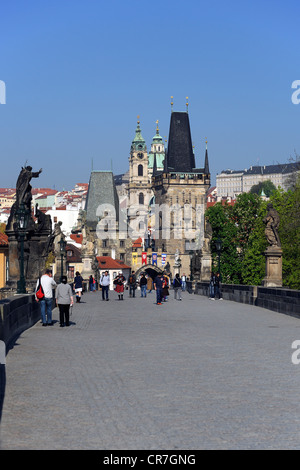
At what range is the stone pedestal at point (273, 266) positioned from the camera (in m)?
31.6

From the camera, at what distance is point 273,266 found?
31969 millimetres

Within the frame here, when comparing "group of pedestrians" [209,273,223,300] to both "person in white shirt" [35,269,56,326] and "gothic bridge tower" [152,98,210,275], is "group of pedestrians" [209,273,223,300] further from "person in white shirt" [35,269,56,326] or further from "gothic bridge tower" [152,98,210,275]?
"gothic bridge tower" [152,98,210,275]

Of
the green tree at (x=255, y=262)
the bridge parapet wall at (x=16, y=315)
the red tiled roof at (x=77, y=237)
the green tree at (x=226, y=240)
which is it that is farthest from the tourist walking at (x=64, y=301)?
the red tiled roof at (x=77, y=237)

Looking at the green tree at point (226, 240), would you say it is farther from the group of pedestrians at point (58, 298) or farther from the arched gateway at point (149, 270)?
the group of pedestrians at point (58, 298)

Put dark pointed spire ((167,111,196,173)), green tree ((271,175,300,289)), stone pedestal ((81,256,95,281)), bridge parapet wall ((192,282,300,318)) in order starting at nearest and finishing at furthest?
bridge parapet wall ((192,282,300,318))
green tree ((271,175,300,289))
stone pedestal ((81,256,95,281))
dark pointed spire ((167,111,196,173))

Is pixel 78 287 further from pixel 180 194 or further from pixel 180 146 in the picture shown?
pixel 180 146

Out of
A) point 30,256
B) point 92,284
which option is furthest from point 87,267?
point 30,256

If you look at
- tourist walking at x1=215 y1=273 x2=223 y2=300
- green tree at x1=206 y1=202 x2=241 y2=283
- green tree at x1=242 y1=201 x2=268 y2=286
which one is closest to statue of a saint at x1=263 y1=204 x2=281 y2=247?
tourist walking at x1=215 y1=273 x2=223 y2=300

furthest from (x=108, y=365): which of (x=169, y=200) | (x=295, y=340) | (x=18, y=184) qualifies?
(x=169, y=200)

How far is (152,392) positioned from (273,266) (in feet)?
72.1

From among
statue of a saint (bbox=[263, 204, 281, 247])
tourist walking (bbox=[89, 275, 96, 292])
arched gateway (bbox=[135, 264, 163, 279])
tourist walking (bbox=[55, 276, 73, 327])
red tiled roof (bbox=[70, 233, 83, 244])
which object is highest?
red tiled roof (bbox=[70, 233, 83, 244])

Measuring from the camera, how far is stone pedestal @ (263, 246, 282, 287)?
104 feet

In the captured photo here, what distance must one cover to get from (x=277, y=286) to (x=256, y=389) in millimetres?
21814

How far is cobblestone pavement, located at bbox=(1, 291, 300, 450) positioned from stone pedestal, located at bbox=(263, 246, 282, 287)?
12782 mm
